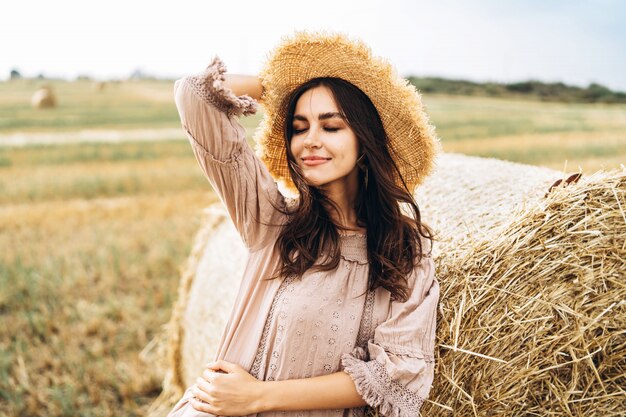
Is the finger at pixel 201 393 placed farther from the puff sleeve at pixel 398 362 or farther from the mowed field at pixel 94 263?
the mowed field at pixel 94 263

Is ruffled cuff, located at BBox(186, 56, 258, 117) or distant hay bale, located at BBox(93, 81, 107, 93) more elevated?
ruffled cuff, located at BBox(186, 56, 258, 117)

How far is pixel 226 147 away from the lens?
206 cm

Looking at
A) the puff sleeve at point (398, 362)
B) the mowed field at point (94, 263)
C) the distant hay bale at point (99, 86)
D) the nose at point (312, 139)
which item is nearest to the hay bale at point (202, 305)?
the mowed field at point (94, 263)

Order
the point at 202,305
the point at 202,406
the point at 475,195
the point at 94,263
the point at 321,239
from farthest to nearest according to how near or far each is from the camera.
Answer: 1. the point at 94,263
2. the point at 202,305
3. the point at 475,195
4. the point at 321,239
5. the point at 202,406

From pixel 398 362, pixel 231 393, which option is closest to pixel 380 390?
pixel 398 362

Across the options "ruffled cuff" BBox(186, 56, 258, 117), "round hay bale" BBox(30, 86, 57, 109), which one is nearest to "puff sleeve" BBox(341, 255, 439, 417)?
"ruffled cuff" BBox(186, 56, 258, 117)

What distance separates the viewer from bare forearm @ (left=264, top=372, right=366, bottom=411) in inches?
76.5

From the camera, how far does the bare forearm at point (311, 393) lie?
1943mm

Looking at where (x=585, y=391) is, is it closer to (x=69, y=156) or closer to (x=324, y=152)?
(x=324, y=152)

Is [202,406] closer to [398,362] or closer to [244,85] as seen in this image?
[398,362]

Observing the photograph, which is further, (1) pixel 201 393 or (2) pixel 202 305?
(2) pixel 202 305

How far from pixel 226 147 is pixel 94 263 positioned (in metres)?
3.83

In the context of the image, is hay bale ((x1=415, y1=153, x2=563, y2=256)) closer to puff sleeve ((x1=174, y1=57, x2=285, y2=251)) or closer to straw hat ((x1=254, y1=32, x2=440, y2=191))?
straw hat ((x1=254, y1=32, x2=440, y2=191))

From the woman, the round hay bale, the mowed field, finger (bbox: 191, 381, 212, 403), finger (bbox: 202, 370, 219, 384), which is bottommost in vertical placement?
the mowed field
